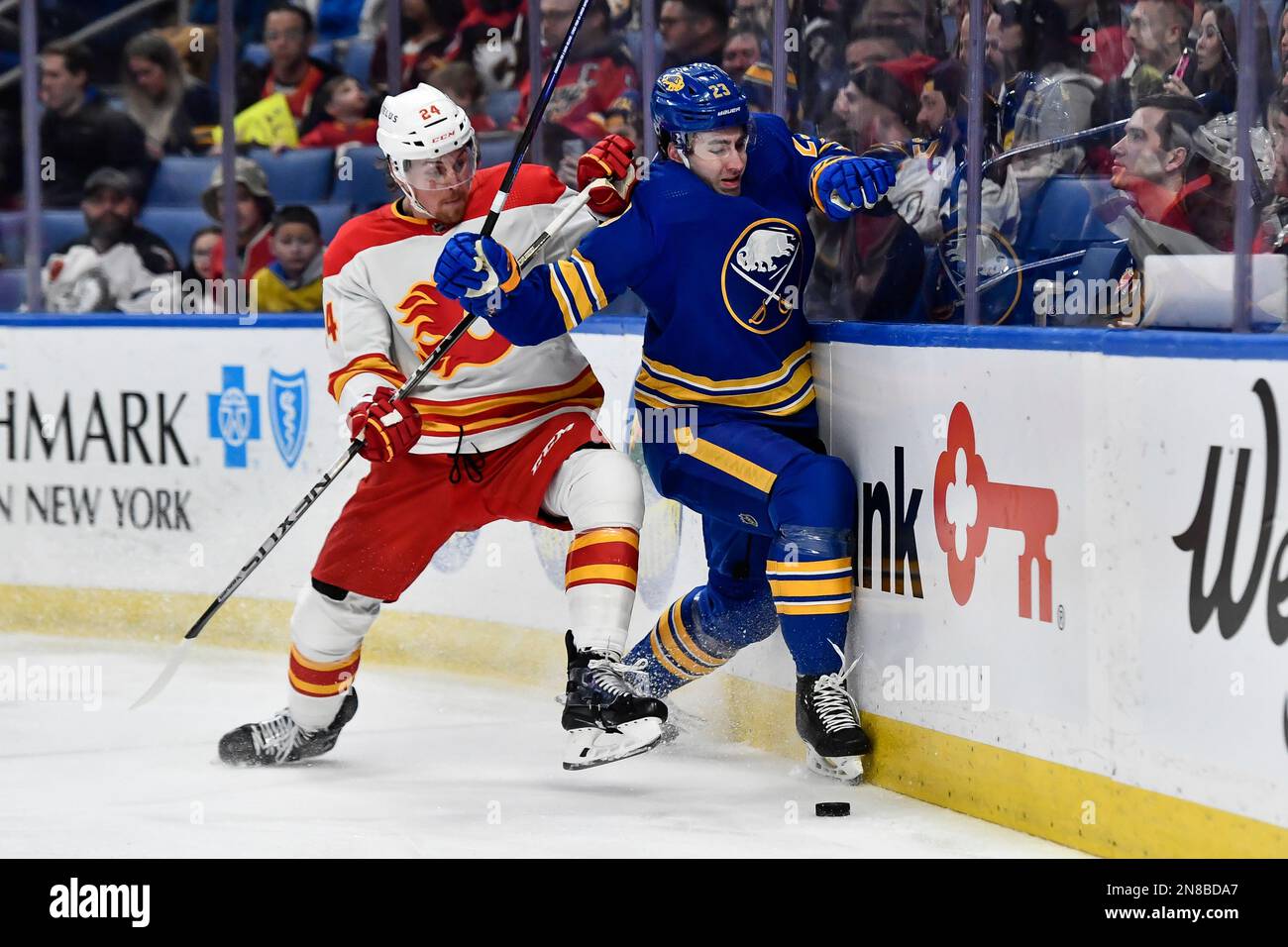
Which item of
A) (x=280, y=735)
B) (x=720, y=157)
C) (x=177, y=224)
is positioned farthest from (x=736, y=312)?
(x=177, y=224)

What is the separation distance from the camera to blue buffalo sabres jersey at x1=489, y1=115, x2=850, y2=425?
375 centimetres

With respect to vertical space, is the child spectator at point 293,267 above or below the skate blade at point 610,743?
above

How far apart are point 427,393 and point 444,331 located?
131 mm

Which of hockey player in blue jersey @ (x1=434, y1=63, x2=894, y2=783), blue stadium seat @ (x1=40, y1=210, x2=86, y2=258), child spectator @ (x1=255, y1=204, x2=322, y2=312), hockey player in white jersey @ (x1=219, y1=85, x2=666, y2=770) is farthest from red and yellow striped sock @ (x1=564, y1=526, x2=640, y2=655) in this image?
blue stadium seat @ (x1=40, y1=210, x2=86, y2=258)

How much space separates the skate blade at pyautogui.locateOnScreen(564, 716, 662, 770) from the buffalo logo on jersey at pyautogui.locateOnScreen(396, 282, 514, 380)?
83cm

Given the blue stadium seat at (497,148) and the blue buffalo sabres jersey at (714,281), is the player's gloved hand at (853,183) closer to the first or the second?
the blue buffalo sabres jersey at (714,281)

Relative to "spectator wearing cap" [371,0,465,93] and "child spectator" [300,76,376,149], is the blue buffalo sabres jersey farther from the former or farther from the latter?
"child spectator" [300,76,376,149]

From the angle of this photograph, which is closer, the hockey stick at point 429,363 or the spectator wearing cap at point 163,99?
the hockey stick at point 429,363

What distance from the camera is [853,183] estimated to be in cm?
371

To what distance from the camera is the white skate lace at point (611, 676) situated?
11.8 ft

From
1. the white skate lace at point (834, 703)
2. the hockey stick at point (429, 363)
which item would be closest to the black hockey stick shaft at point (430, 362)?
the hockey stick at point (429, 363)

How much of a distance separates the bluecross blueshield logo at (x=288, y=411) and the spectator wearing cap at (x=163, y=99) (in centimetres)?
94
